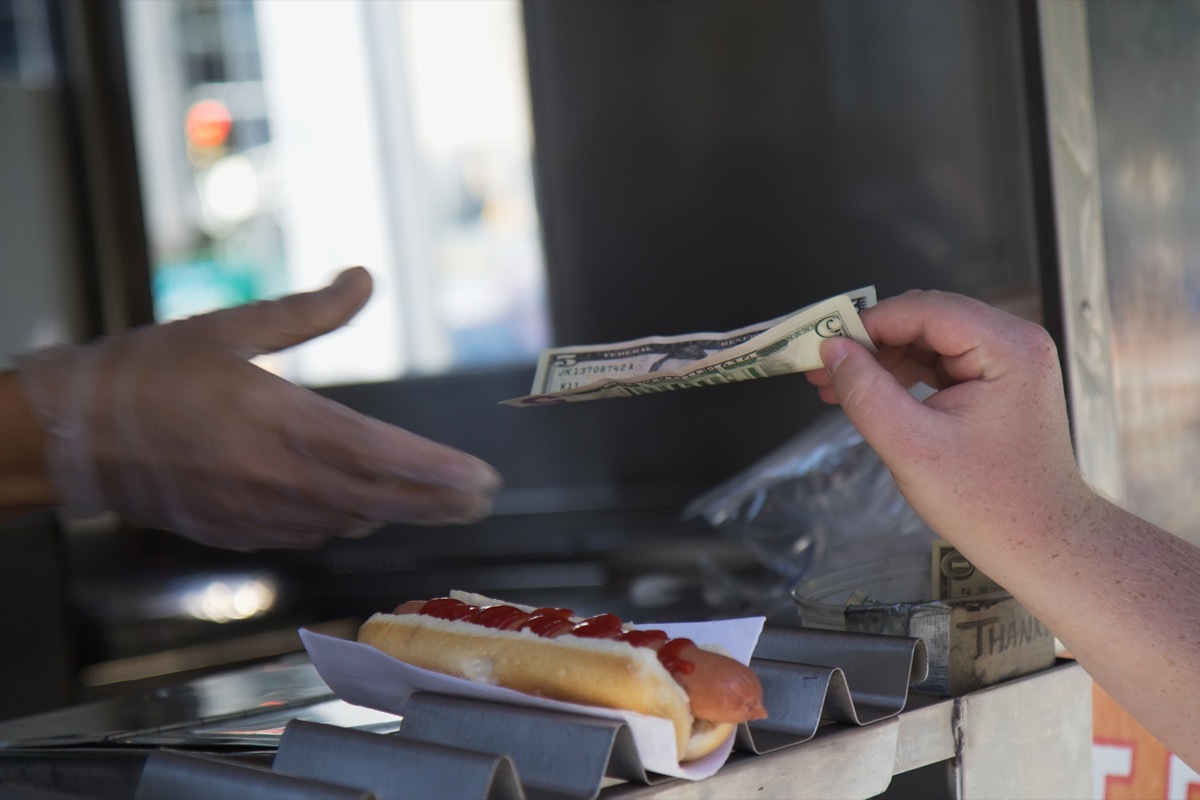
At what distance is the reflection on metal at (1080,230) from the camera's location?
52.9 inches

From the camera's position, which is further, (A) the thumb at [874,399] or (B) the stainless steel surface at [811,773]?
(A) the thumb at [874,399]

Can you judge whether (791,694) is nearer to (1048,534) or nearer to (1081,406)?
(1048,534)

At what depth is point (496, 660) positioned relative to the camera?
90cm

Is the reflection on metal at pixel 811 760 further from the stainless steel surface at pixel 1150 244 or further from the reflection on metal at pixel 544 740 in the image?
the stainless steel surface at pixel 1150 244

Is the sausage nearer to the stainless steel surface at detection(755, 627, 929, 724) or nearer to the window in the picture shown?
the stainless steel surface at detection(755, 627, 929, 724)

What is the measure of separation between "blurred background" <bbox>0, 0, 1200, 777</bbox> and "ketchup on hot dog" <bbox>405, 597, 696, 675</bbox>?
0.63 metres

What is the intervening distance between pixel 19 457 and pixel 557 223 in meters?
1.88

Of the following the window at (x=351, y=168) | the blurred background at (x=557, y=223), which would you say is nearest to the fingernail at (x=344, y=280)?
the blurred background at (x=557, y=223)

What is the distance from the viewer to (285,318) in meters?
1.25

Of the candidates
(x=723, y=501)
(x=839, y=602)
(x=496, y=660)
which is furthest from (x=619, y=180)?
(x=496, y=660)

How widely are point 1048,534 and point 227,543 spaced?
0.85 meters

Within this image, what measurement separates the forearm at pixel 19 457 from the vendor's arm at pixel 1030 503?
867 millimetres

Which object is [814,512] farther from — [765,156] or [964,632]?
[765,156]

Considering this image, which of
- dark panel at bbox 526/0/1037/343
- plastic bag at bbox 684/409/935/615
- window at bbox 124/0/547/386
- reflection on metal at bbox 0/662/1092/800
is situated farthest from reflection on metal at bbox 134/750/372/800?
window at bbox 124/0/547/386
